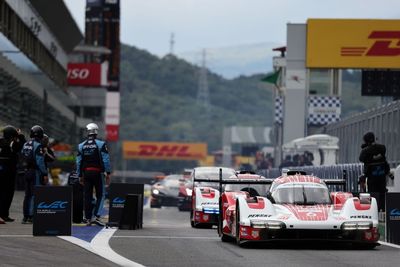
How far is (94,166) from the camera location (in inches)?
829

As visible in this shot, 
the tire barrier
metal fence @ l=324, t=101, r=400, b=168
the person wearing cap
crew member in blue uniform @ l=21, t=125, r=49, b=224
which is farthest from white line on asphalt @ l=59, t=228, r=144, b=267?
metal fence @ l=324, t=101, r=400, b=168

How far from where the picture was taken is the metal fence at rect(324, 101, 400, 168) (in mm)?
36312

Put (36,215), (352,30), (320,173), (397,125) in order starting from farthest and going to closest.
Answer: (352,30) → (397,125) → (320,173) → (36,215)

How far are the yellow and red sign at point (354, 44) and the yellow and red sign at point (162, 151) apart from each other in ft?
388

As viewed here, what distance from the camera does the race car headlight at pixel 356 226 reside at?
16.1 m

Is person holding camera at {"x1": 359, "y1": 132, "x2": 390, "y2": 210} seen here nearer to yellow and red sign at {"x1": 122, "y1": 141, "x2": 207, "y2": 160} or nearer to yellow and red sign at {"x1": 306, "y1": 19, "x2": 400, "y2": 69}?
yellow and red sign at {"x1": 306, "y1": 19, "x2": 400, "y2": 69}

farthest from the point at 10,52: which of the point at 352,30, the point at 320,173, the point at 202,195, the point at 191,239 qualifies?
the point at 191,239

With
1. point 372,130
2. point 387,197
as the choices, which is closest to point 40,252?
point 387,197

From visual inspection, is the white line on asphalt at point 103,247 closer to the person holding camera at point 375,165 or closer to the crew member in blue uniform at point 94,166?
the crew member in blue uniform at point 94,166

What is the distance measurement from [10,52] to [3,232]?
33.3 meters

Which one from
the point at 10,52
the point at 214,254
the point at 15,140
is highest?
the point at 10,52

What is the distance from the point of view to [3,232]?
17656 mm

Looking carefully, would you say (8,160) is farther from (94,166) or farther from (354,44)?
(354,44)

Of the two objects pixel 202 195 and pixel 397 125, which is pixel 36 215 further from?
pixel 397 125
